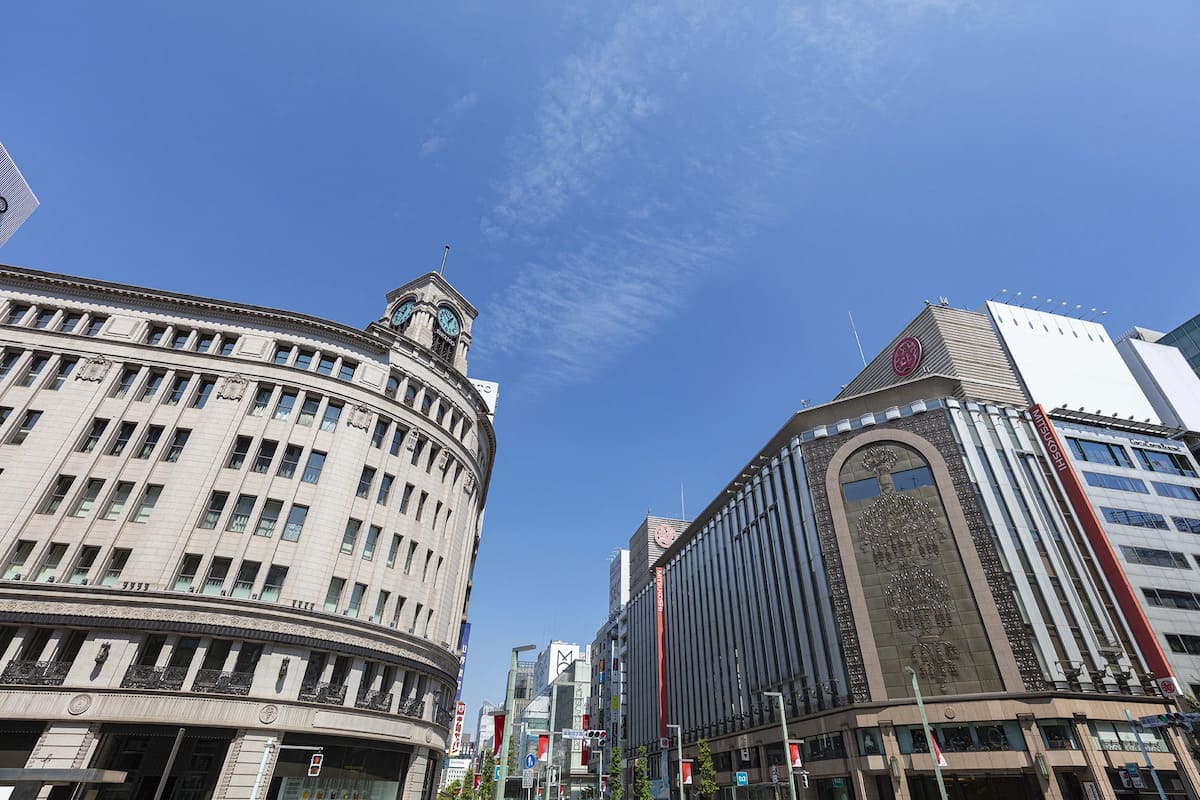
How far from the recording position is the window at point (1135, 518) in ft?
149

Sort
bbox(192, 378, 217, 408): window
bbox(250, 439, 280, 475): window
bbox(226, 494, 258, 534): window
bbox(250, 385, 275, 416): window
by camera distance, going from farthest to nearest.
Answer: bbox(250, 385, 275, 416): window, bbox(192, 378, 217, 408): window, bbox(250, 439, 280, 475): window, bbox(226, 494, 258, 534): window

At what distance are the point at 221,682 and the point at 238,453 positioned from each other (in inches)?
524

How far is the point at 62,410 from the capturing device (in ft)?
112

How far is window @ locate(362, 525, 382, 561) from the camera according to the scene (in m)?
35.5

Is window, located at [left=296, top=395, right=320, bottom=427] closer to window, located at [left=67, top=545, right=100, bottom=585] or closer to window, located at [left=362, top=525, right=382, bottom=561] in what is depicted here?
window, located at [left=362, top=525, right=382, bottom=561]

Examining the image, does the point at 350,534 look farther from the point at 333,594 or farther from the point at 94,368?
the point at 94,368

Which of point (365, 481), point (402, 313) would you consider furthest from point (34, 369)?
point (402, 313)

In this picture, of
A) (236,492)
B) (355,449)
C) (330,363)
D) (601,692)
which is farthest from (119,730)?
(601,692)

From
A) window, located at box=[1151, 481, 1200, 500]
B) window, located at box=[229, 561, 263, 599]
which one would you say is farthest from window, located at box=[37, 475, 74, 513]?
window, located at box=[1151, 481, 1200, 500]

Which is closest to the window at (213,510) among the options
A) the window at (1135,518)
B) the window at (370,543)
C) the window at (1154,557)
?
the window at (370,543)

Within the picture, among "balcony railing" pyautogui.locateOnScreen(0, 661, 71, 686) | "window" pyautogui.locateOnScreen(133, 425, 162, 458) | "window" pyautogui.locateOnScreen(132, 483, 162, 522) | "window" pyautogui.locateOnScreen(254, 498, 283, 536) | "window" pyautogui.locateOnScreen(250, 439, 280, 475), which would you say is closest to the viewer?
"balcony railing" pyautogui.locateOnScreen(0, 661, 71, 686)

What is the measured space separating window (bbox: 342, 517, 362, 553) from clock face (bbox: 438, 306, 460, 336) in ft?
63.9

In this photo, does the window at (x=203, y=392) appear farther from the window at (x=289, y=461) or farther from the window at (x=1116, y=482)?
the window at (x=1116, y=482)

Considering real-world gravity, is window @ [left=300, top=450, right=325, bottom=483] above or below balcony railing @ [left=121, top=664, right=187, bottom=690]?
above
